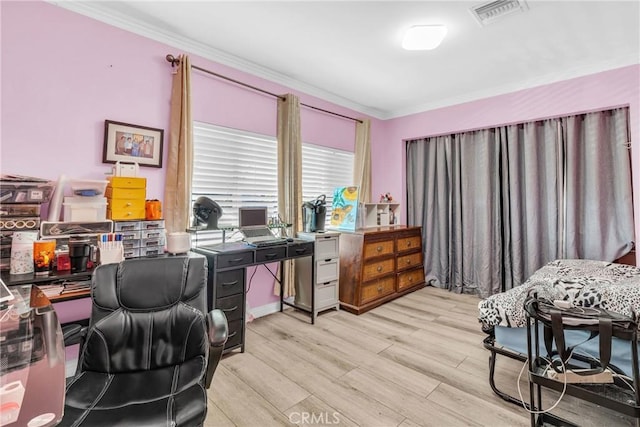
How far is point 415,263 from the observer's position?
4.33m

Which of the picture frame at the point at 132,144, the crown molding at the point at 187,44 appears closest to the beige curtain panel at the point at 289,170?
the crown molding at the point at 187,44

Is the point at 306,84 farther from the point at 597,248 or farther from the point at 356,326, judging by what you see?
the point at 597,248

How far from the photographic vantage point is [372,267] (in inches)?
142

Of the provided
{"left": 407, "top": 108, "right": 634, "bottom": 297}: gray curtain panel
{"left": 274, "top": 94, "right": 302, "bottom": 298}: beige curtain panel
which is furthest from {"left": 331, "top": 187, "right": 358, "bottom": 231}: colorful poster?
{"left": 407, "top": 108, "right": 634, "bottom": 297}: gray curtain panel

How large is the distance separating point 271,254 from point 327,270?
0.83 metres

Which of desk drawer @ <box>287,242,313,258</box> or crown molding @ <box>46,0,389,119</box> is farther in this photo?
desk drawer @ <box>287,242,313,258</box>

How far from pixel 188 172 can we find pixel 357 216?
1.98 m

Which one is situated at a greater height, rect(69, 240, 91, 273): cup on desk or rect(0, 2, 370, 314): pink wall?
rect(0, 2, 370, 314): pink wall

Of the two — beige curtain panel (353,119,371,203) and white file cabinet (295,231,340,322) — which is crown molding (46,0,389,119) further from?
white file cabinet (295,231,340,322)

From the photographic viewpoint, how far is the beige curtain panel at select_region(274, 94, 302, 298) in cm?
339

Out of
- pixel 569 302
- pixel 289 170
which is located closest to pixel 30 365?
pixel 569 302

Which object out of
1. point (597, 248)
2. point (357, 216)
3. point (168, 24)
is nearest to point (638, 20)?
point (597, 248)

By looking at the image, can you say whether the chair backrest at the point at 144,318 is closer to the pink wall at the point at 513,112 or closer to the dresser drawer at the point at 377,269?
the dresser drawer at the point at 377,269

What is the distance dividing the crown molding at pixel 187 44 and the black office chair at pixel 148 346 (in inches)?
78.6
